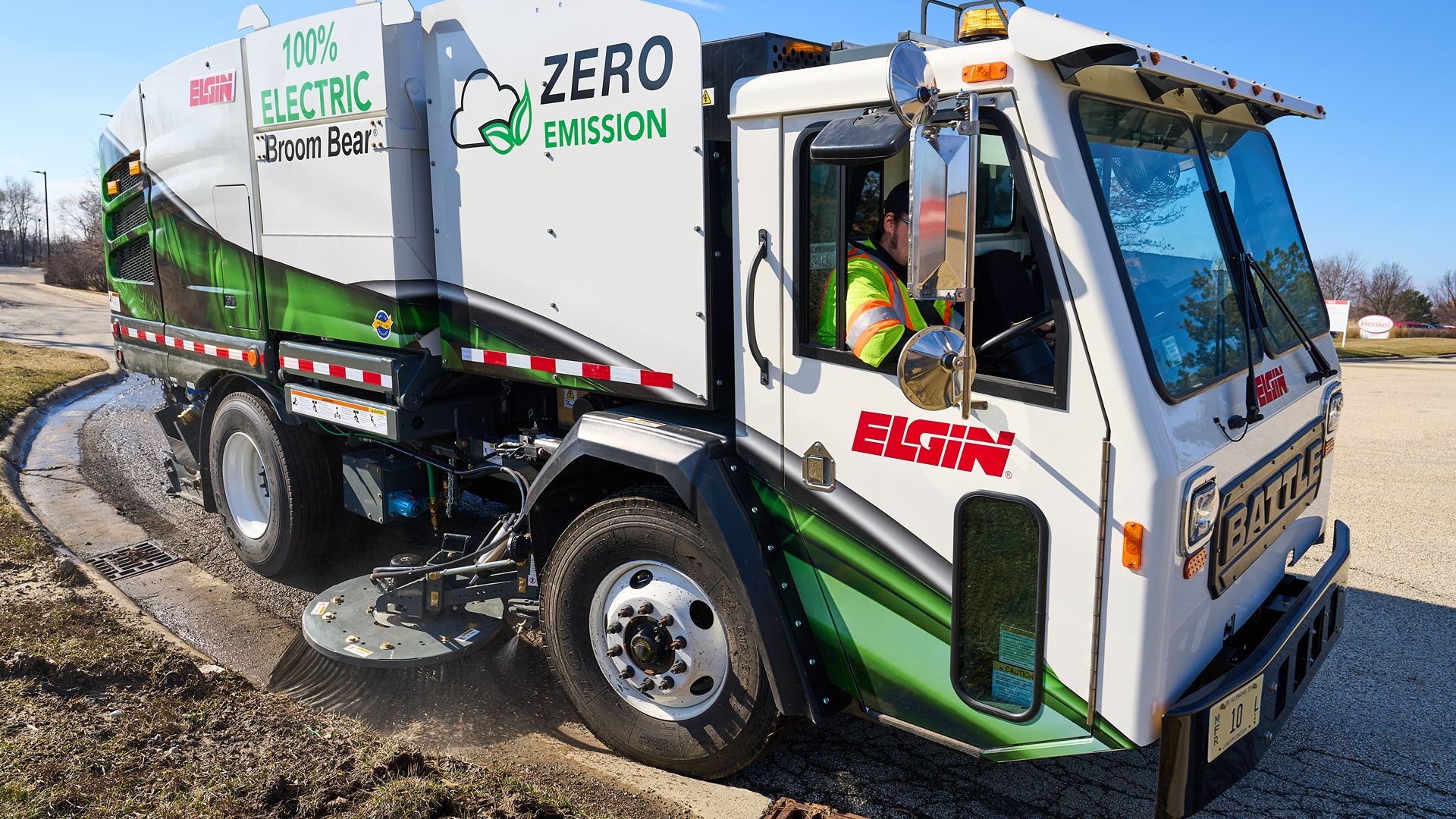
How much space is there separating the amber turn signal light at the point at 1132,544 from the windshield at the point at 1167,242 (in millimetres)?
372

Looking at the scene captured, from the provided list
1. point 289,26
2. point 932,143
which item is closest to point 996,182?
point 932,143

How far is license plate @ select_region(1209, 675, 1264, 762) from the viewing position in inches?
95.7

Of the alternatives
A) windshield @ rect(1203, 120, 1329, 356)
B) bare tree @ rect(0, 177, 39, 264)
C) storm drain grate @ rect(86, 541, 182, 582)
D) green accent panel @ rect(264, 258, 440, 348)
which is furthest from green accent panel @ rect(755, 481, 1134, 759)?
bare tree @ rect(0, 177, 39, 264)

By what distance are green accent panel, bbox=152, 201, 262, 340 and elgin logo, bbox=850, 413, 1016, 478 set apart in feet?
11.7

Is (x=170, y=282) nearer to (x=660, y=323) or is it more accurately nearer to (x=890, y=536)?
(x=660, y=323)

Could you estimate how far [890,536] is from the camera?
2.72 meters

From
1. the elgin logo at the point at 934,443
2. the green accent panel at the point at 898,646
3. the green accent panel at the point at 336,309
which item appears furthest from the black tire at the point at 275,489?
the elgin logo at the point at 934,443

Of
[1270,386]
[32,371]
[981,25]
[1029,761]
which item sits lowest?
[1029,761]

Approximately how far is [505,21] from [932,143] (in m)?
2.02

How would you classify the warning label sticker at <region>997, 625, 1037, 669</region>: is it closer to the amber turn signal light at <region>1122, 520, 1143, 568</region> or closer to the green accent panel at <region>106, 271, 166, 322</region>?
the amber turn signal light at <region>1122, 520, 1143, 568</region>

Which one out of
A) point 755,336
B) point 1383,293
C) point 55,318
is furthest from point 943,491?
point 1383,293

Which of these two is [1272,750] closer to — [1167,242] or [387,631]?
[1167,242]

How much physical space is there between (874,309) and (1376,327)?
1046 inches

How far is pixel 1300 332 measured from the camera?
3250mm
